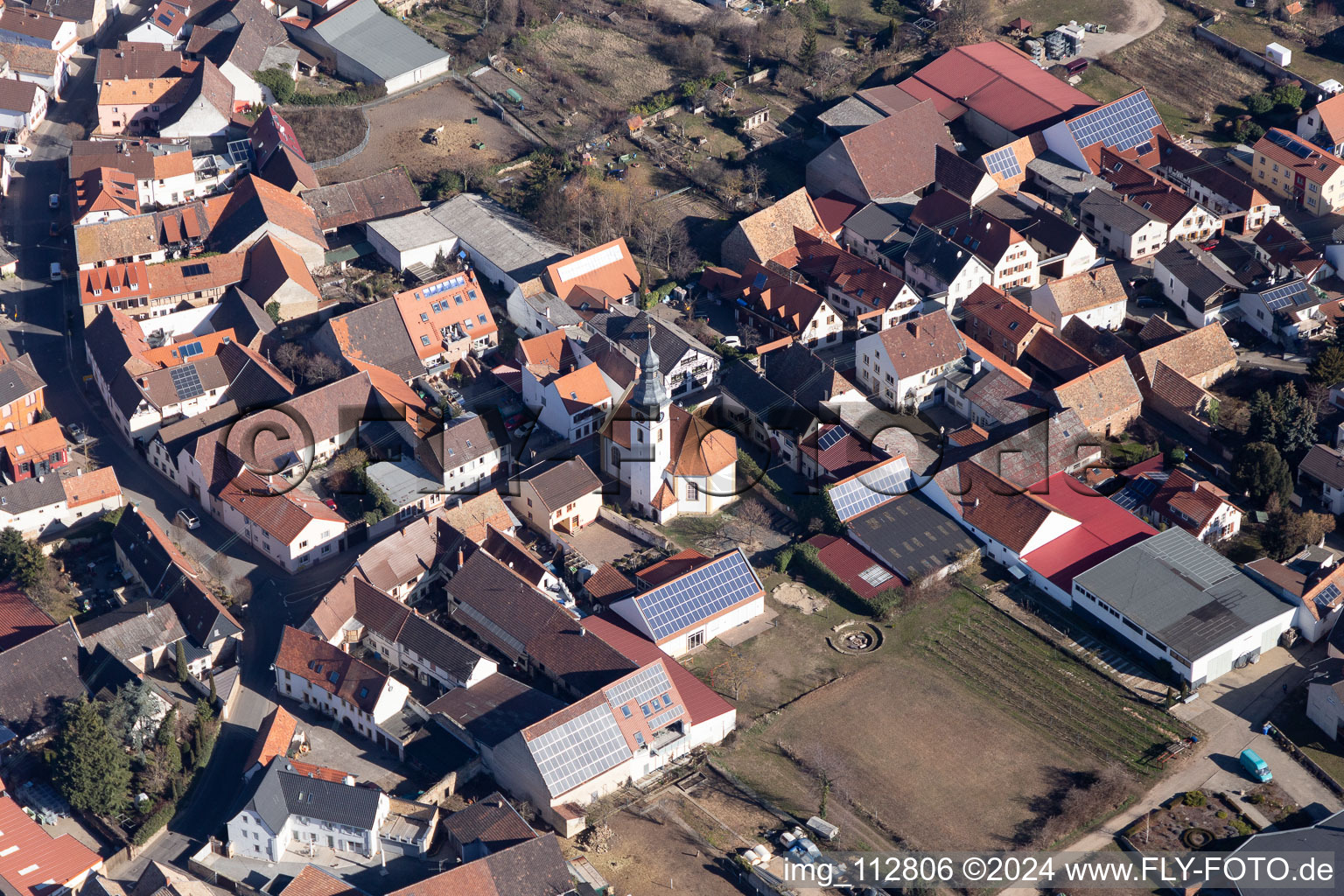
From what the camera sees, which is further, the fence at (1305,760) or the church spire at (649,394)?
the church spire at (649,394)

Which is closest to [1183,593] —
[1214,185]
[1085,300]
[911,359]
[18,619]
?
[911,359]

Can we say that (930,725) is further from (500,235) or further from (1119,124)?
(1119,124)

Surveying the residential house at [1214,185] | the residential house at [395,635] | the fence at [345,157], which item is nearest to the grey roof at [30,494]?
the residential house at [395,635]

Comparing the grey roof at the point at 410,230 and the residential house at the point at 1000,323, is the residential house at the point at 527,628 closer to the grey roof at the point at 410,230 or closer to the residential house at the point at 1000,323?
the grey roof at the point at 410,230

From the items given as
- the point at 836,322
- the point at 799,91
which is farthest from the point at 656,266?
the point at 799,91

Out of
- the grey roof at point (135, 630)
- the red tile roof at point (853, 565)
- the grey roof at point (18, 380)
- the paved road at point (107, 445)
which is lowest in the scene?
the paved road at point (107, 445)

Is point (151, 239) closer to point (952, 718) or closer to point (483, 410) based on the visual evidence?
point (483, 410)

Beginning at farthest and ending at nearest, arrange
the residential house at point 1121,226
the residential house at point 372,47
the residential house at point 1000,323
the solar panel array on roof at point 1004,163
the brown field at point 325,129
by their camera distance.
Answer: the residential house at point 372,47 → the brown field at point 325,129 → the solar panel array on roof at point 1004,163 → the residential house at point 1121,226 → the residential house at point 1000,323

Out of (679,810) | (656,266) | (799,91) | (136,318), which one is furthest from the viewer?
(799,91)
